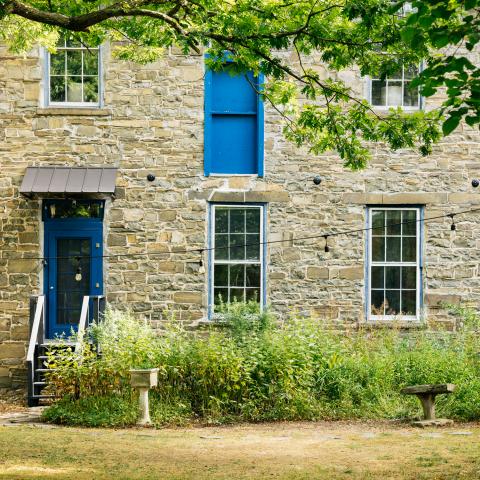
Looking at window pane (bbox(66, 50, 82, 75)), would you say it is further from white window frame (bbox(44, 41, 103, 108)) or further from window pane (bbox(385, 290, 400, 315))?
window pane (bbox(385, 290, 400, 315))

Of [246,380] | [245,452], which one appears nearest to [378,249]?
[246,380]

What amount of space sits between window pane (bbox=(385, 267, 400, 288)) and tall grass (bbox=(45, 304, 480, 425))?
248 centimetres

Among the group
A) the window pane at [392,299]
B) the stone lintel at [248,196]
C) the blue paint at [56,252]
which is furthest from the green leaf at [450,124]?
the blue paint at [56,252]

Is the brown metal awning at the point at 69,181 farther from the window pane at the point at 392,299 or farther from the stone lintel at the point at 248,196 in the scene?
the window pane at the point at 392,299

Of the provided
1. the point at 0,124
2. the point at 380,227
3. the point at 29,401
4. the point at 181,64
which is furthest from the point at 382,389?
the point at 0,124

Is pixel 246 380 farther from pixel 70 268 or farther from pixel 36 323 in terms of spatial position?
pixel 70 268

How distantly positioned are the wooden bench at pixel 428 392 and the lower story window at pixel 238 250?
4618 mm

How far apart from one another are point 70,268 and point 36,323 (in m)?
1.65

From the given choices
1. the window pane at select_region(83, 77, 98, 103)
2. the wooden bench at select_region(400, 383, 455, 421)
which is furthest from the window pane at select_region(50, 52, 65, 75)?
the wooden bench at select_region(400, 383, 455, 421)

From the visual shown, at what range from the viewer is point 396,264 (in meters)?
16.1

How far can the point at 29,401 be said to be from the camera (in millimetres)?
13852

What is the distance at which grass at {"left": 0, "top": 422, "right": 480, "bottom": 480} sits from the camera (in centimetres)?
888

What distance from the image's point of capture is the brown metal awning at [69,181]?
49.4ft

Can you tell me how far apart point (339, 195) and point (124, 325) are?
473 cm
